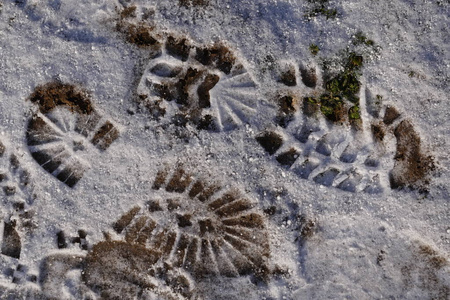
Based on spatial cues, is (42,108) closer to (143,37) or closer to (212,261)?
(143,37)

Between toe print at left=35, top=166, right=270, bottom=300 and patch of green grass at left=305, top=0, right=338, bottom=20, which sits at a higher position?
patch of green grass at left=305, top=0, right=338, bottom=20

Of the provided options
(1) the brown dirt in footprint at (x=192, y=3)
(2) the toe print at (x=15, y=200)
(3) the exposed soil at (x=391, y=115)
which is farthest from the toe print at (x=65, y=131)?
(3) the exposed soil at (x=391, y=115)

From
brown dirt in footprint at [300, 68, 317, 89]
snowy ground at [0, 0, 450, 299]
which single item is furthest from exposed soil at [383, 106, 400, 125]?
brown dirt in footprint at [300, 68, 317, 89]

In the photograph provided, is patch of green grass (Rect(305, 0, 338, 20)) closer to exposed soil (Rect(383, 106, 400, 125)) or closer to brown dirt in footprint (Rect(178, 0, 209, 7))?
brown dirt in footprint (Rect(178, 0, 209, 7))

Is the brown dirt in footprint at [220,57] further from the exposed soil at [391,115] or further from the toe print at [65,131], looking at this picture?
the exposed soil at [391,115]

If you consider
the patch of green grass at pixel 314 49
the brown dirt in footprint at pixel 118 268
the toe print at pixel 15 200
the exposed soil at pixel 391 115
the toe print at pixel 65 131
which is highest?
the patch of green grass at pixel 314 49

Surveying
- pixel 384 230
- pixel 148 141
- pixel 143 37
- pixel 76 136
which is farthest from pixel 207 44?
pixel 384 230
